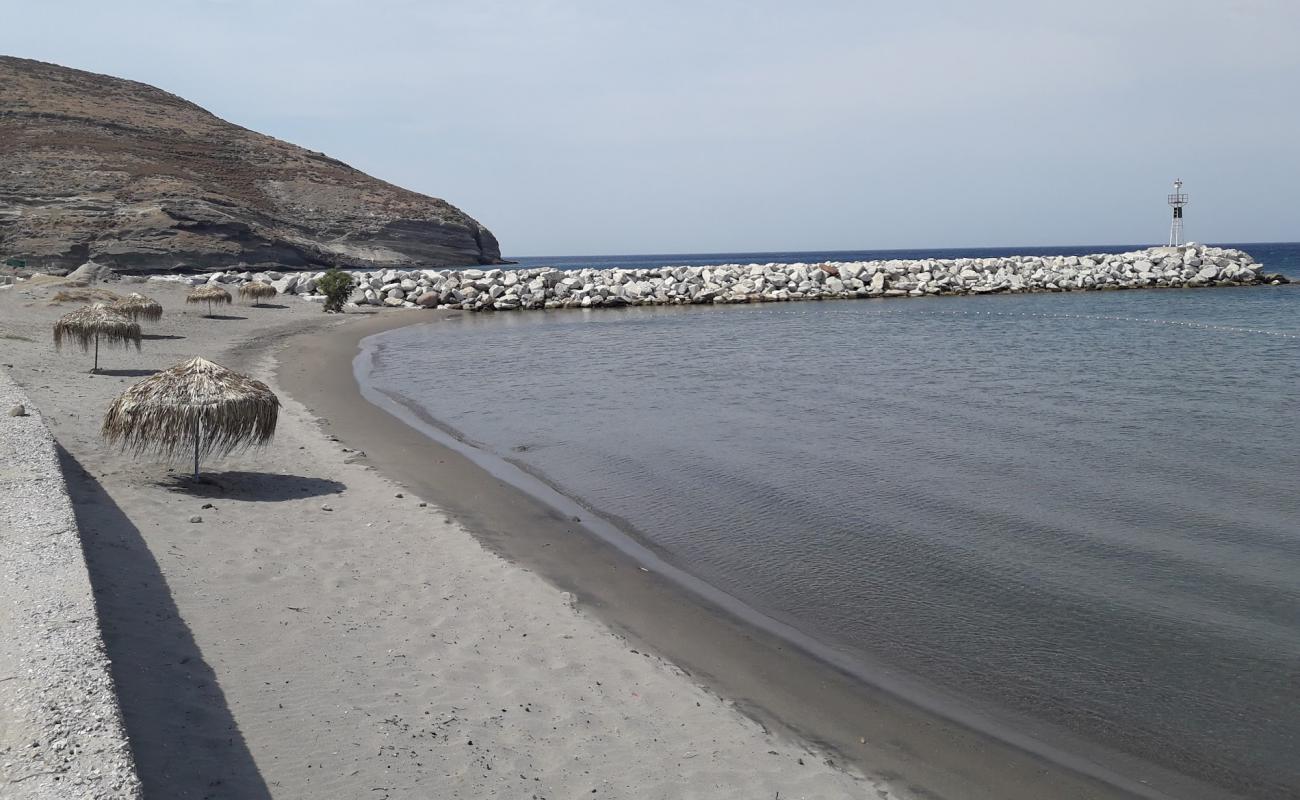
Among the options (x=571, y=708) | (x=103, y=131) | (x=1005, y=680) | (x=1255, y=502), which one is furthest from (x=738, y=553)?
(x=103, y=131)

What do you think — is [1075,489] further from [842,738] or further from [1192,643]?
[842,738]

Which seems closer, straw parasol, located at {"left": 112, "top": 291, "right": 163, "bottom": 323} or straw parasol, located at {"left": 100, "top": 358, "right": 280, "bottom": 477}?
straw parasol, located at {"left": 100, "top": 358, "right": 280, "bottom": 477}

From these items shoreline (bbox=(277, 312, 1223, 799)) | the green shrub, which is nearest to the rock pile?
the green shrub

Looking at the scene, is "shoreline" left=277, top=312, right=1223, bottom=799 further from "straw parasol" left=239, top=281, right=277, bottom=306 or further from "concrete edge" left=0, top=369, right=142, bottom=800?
"straw parasol" left=239, top=281, right=277, bottom=306

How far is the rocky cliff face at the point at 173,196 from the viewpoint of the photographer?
54500mm

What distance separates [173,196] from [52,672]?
206 ft

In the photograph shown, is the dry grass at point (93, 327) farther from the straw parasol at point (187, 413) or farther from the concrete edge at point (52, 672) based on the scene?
the concrete edge at point (52, 672)

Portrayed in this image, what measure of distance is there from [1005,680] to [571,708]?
8.95 ft

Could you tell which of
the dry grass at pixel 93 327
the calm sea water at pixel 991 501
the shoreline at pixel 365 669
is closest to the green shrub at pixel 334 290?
the calm sea water at pixel 991 501

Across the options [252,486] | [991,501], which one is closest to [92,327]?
[252,486]

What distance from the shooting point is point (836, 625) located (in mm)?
6727

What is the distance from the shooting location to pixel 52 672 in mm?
4023

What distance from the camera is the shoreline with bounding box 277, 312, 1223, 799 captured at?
4805mm

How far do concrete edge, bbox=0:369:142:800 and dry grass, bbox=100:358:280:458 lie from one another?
1920mm
